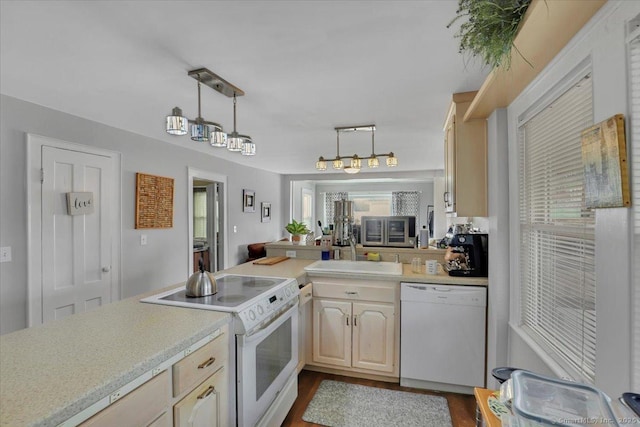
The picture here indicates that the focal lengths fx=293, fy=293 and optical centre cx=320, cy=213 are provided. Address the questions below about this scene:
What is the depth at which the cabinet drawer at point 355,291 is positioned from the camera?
2.30 m

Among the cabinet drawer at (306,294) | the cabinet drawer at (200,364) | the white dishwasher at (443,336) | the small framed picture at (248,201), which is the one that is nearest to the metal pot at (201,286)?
the cabinet drawer at (200,364)

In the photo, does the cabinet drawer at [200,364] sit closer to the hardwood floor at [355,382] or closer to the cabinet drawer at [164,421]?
the cabinet drawer at [164,421]

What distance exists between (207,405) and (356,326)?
136cm

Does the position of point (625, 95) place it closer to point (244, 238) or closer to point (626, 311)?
point (626, 311)

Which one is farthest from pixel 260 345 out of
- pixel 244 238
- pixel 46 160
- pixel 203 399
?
pixel 244 238

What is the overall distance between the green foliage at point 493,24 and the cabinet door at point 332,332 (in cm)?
191

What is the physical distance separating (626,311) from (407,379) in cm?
183

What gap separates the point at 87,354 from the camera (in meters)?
0.99

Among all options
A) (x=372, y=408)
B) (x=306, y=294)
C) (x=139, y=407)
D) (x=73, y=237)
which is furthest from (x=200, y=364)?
(x=73, y=237)

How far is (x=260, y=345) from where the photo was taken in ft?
5.20

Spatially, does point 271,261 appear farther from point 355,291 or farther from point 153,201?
point 153,201

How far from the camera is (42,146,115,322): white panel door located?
2344 millimetres

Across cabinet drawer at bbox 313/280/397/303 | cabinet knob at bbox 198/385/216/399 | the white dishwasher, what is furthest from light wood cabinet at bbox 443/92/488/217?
cabinet knob at bbox 198/385/216/399

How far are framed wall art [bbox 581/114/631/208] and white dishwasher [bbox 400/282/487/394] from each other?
1.39m
